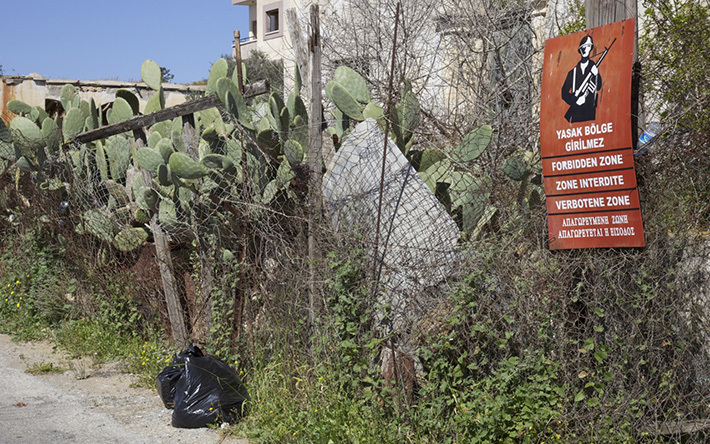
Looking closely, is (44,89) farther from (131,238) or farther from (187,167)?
(187,167)

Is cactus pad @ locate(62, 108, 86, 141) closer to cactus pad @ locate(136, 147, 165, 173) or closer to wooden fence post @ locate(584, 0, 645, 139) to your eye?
cactus pad @ locate(136, 147, 165, 173)

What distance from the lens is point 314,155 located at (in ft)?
16.5

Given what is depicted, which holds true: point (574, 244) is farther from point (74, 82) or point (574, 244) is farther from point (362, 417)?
point (74, 82)

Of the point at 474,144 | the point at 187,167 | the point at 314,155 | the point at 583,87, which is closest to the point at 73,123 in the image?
the point at 187,167

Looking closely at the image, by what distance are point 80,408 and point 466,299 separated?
10.8 feet

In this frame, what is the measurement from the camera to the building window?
39156mm

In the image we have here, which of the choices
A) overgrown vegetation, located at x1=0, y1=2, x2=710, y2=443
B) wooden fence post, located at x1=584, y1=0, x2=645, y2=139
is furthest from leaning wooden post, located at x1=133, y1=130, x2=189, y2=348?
wooden fence post, located at x1=584, y1=0, x2=645, y2=139

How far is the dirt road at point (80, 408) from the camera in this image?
494 cm

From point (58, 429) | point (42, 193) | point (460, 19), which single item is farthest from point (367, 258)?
point (42, 193)

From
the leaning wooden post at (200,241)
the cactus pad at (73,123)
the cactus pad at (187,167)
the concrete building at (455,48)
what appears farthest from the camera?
the cactus pad at (73,123)

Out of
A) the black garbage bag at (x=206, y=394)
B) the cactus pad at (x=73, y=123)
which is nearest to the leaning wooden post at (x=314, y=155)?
the black garbage bag at (x=206, y=394)

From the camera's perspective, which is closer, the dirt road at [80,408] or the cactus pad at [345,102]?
the dirt road at [80,408]

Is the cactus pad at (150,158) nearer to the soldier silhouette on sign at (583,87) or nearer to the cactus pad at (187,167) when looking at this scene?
the cactus pad at (187,167)

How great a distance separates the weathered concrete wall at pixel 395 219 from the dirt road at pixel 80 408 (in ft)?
4.86
